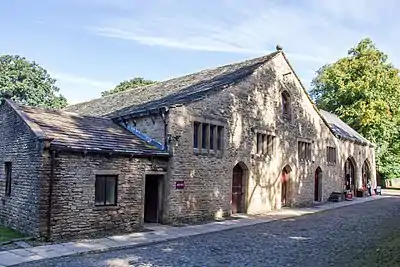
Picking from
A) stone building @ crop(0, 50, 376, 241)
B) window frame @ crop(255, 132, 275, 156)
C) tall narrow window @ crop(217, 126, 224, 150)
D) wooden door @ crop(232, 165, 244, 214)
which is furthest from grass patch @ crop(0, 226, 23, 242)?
window frame @ crop(255, 132, 275, 156)

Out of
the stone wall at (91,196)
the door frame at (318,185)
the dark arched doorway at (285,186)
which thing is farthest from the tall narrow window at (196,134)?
the door frame at (318,185)

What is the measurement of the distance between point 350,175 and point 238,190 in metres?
19.5

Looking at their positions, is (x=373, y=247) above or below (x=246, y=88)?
below

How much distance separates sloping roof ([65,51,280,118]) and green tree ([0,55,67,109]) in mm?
15896

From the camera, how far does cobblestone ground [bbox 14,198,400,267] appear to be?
10.4 metres

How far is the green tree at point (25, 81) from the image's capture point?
39.9 meters

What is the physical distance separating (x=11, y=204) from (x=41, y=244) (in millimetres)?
3239

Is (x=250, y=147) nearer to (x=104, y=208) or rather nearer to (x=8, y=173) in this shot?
(x=104, y=208)

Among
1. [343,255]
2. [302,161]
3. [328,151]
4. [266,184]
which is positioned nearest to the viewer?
[343,255]

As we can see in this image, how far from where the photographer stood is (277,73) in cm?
2389

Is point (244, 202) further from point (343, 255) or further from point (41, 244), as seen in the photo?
point (41, 244)

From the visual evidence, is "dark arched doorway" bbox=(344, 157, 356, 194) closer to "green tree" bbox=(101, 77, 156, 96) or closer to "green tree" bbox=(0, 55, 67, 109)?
"green tree" bbox=(0, 55, 67, 109)

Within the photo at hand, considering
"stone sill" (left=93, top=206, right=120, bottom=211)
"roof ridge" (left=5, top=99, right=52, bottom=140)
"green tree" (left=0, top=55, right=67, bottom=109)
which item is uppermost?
"green tree" (left=0, top=55, right=67, bottom=109)

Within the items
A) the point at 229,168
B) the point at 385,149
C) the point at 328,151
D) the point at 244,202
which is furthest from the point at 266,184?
the point at 385,149
